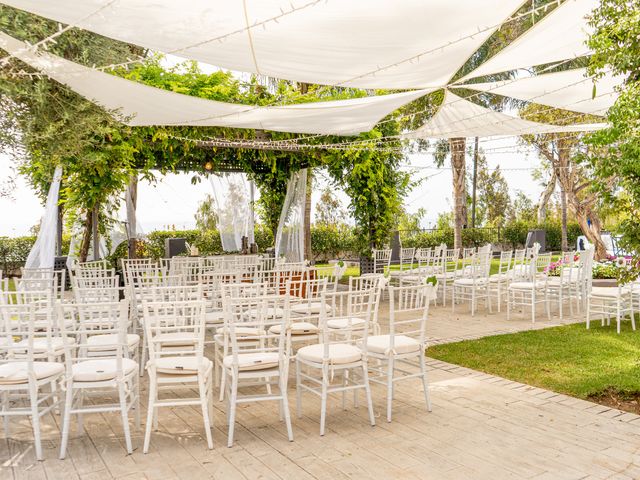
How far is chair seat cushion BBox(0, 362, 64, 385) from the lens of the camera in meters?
3.46

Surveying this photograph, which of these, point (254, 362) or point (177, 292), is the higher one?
point (177, 292)

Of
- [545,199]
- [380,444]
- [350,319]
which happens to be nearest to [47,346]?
[350,319]

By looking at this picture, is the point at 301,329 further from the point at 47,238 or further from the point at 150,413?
the point at 47,238

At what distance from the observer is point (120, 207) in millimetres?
11539

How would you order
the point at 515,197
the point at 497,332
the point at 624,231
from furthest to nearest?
the point at 515,197
the point at 497,332
the point at 624,231

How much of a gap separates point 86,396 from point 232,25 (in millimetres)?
3173

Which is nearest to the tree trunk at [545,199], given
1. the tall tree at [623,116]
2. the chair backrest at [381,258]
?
the chair backrest at [381,258]

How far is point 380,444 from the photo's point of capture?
3.58m

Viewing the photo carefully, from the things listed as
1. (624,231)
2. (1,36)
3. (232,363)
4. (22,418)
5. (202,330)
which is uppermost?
(1,36)

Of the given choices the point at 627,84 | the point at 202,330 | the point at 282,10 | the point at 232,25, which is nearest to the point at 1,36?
the point at 232,25

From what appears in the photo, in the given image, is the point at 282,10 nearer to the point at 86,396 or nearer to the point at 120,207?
the point at 86,396

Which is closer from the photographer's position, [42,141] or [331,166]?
[42,141]

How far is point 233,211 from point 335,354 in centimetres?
882

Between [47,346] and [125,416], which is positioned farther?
[47,346]
